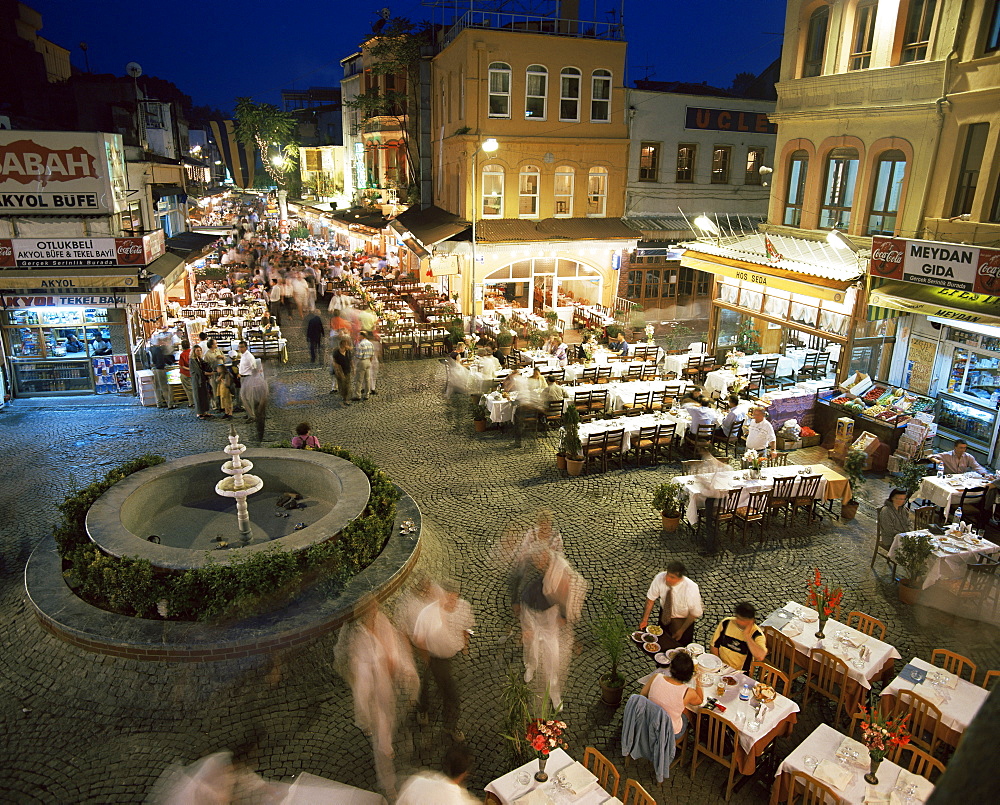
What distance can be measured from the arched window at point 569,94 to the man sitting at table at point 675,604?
22.0 metres

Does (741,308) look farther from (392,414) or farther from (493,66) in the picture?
(493,66)

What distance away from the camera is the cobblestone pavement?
6.92m

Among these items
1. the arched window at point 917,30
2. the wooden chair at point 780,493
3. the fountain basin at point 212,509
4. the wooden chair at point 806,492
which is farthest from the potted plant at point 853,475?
the arched window at point 917,30

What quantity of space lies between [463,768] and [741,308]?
55.7 feet

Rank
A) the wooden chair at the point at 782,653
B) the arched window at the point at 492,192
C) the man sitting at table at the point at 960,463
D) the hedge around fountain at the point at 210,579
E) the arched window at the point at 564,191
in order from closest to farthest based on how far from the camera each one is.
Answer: the wooden chair at the point at 782,653 → the hedge around fountain at the point at 210,579 → the man sitting at table at the point at 960,463 → the arched window at the point at 492,192 → the arched window at the point at 564,191

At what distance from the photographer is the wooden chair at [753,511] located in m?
11.2

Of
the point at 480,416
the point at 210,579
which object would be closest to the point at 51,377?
the point at 480,416

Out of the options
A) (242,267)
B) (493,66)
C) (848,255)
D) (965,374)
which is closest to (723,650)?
(965,374)

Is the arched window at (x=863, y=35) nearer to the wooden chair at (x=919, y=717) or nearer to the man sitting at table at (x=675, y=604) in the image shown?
the man sitting at table at (x=675, y=604)

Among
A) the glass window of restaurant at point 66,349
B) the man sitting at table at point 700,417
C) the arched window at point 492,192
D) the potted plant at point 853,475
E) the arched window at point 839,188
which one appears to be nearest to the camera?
the potted plant at point 853,475

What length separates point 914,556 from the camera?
9500mm

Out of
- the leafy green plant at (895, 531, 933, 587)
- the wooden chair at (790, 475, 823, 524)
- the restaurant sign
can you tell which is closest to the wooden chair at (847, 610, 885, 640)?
the leafy green plant at (895, 531, 933, 587)

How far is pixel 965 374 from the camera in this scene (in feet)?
48.0

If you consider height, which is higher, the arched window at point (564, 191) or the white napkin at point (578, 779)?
the arched window at point (564, 191)
